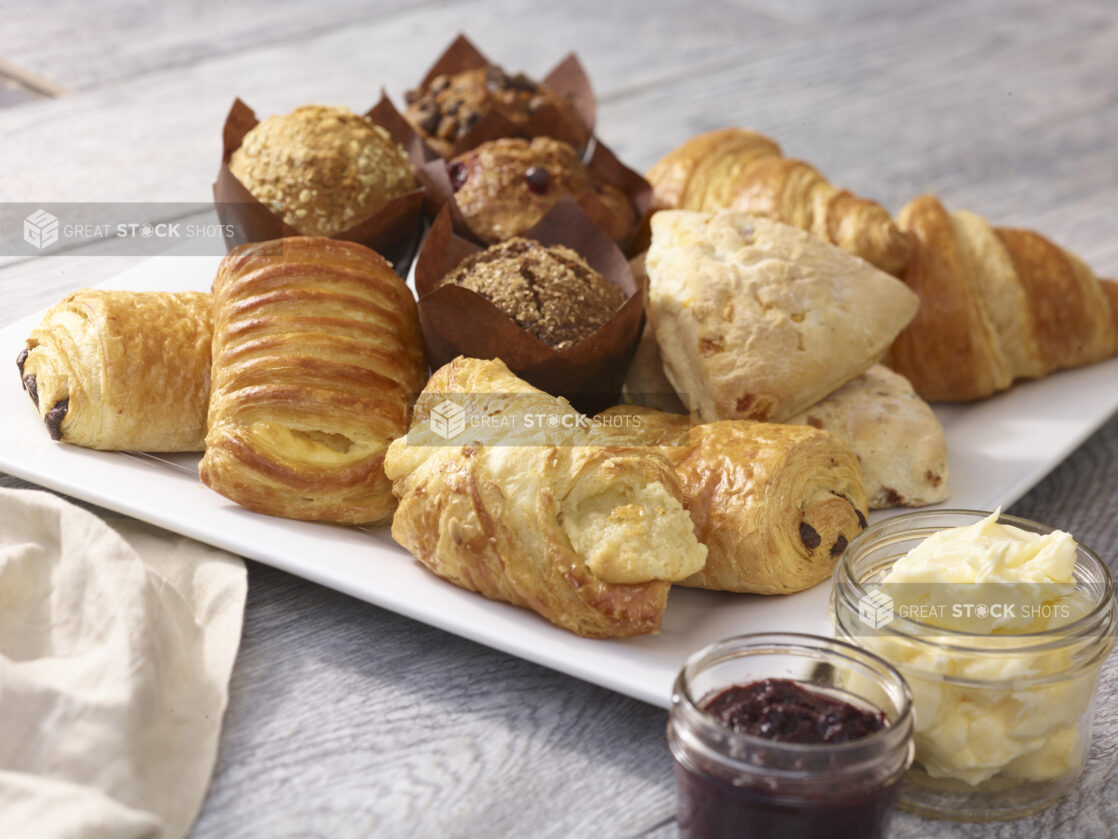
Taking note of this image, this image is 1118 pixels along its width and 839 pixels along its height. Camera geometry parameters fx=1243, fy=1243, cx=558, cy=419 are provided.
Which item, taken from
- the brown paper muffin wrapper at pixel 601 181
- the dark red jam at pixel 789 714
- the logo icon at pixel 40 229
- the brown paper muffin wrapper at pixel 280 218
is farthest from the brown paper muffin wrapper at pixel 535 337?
the logo icon at pixel 40 229

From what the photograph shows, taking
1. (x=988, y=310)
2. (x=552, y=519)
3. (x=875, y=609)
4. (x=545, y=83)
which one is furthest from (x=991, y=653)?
(x=545, y=83)

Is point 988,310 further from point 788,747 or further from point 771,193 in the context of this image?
point 788,747

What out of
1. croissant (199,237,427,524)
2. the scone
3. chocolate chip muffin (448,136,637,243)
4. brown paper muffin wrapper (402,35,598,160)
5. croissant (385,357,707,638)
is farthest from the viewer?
brown paper muffin wrapper (402,35,598,160)

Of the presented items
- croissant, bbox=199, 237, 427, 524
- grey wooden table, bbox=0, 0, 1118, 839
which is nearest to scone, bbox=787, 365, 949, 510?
grey wooden table, bbox=0, 0, 1118, 839

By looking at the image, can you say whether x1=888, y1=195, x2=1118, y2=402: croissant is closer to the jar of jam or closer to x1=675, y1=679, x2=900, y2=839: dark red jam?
the jar of jam

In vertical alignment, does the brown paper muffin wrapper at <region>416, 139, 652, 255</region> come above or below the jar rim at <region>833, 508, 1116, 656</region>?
above
